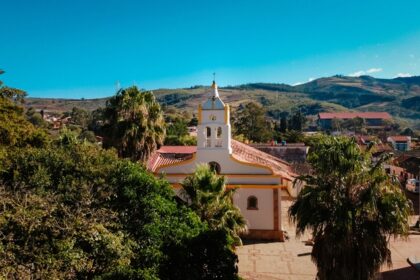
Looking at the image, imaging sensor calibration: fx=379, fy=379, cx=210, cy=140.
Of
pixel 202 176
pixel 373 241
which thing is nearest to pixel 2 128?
pixel 202 176

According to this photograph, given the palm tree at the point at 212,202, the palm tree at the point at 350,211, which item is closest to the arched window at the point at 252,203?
the palm tree at the point at 212,202

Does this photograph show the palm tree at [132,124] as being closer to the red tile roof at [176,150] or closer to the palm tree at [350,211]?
the red tile roof at [176,150]

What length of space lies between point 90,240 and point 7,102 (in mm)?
13859

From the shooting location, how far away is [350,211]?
10578 mm

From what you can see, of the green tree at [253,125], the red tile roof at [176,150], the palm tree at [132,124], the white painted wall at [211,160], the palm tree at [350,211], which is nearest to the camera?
the palm tree at [350,211]

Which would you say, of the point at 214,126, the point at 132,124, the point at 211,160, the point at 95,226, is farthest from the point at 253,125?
the point at 95,226

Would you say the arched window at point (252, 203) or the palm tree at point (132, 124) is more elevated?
the palm tree at point (132, 124)

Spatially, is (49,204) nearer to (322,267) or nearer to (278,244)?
(322,267)

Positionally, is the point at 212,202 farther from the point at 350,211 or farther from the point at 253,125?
the point at 253,125

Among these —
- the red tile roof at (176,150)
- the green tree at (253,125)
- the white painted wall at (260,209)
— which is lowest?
the white painted wall at (260,209)

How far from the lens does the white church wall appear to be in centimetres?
2030

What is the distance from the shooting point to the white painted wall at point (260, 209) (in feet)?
66.6

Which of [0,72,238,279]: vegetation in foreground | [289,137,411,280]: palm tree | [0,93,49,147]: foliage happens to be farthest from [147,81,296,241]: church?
[289,137,411,280]: palm tree

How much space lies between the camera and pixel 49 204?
38.4ft
